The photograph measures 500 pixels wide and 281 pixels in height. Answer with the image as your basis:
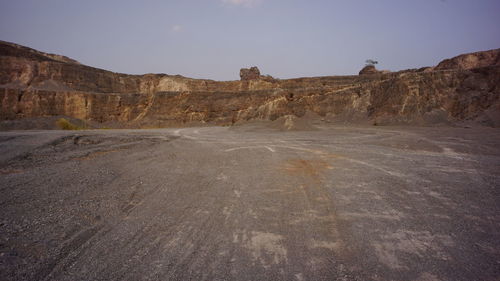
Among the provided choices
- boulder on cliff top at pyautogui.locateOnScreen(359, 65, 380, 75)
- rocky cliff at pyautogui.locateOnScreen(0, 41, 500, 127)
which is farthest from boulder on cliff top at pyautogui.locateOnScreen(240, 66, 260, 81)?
boulder on cliff top at pyautogui.locateOnScreen(359, 65, 380, 75)

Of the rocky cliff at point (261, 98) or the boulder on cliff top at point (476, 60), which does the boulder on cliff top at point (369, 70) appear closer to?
the rocky cliff at point (261, 98)

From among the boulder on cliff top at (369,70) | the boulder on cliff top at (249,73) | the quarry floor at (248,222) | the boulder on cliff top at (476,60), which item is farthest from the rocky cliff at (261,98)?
the quarry floor at (248,222)

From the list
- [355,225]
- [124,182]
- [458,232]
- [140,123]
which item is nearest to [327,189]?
[355,225]

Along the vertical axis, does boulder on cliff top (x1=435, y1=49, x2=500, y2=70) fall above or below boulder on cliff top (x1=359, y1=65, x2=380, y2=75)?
below

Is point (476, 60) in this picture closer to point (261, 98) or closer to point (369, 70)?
point (369, 70)

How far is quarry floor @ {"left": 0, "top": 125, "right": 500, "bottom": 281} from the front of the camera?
2.39 meters

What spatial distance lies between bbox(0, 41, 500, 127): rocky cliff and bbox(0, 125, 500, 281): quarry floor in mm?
17993

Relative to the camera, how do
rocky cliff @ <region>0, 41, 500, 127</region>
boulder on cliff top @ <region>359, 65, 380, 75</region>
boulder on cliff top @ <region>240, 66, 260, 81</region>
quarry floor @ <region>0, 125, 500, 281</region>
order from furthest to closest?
boulder on cliff top @ <region>240, 66, 260, 81</region> < boulder on cliff top @ <region>359, 65, 380, 75</region> < rocky cliff @ <region>0, 41, 500, 127</region> < quarry floor @ <region>0, 125, 500, 281</region>

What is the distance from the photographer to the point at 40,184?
4.66 m

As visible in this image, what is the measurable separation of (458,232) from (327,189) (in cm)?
202

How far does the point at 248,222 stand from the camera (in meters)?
3.34

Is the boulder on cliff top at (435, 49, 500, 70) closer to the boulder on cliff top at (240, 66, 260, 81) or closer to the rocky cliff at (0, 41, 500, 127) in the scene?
the rocky cliff at (0, 41, 500, 127)

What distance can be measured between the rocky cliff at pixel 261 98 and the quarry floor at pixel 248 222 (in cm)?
1799

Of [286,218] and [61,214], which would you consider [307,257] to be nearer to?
[286,218]
